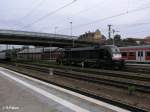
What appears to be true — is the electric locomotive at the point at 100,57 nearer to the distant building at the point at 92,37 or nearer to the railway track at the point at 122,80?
the railway track at the point at 122,80

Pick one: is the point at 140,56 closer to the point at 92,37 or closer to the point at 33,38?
the point at 33,38

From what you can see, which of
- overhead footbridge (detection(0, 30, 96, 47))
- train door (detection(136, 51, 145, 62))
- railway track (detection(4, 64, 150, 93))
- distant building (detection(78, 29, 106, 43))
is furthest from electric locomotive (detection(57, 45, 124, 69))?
distant building (detection(78, 29, 106, 43))

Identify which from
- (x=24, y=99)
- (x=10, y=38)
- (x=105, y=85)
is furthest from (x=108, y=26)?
(x=24, y=99)

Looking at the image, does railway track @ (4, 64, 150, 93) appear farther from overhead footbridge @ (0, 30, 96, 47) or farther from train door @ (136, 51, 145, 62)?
overhead footbridge @ (0, 30, 96, 47)

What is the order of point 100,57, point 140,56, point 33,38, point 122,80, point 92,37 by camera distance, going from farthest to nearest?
point 92,37 < point 33,38 < point 140,56 < point 100,57 < point 122,80

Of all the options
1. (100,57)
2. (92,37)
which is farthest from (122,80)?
(92,37)

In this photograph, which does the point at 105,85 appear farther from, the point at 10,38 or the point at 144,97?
the point at 10,38

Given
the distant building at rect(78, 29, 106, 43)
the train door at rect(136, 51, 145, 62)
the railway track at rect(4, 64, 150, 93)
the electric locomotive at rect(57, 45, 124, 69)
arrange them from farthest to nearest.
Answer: the distant building at rect(78, 29, 106, 43), the train door at rect(136, 51, 145, 62), the electric locomotive at rect(57, 45, 124, 69), the railway track at rect(4, 64, 150, 93)

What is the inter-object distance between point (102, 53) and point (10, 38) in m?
41.2

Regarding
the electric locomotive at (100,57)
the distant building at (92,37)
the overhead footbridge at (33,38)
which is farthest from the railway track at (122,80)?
the distant building at (92,37)

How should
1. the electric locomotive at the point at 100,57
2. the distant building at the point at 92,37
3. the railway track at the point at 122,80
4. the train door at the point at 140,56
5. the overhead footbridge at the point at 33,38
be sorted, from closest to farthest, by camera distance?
1. the railway track at the point at 122,80
2. the electric locomotive at the point at 100,57
3. the train door at the point at 140,56
4. the overhead footbridge at the point at 33,38
5. the distant building at the point at 92,37

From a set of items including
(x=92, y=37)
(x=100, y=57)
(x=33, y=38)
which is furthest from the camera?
(x=92, y=37)

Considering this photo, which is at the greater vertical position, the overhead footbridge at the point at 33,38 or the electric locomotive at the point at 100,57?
the overhead footbridge at the point at 33,38

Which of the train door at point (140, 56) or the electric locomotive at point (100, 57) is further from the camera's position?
the train door at point (140, 56)
